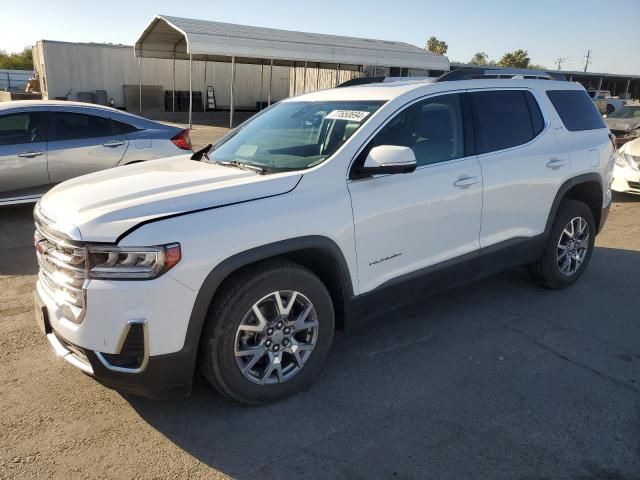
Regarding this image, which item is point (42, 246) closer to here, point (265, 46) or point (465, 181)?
point (465, 181)

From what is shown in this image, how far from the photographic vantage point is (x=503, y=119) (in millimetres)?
4297

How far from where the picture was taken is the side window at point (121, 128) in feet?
24.1

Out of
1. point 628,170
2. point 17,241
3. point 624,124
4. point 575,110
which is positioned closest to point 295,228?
point 575,110

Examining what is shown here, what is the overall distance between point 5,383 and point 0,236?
3718 mm

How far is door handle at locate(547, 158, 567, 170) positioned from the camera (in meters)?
4.49

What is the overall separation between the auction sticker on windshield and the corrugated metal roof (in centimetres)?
1608

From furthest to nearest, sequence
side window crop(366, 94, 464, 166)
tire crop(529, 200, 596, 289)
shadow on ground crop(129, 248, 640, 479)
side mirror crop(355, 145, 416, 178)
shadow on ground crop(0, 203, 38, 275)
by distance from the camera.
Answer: shadow on ground crop(0, 203, 38, 275)
tire crop(529, 200, 596, 289)
side window crop(366, 94, 464, 166)
side mirror crop(355, 145, 416, 178)
shadow on ground crop(129, 248, 640, 479)

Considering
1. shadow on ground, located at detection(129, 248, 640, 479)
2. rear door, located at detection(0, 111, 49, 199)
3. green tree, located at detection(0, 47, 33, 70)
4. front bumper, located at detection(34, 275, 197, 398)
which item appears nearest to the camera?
front bumper, located at detection(34, 275, 197, 398)

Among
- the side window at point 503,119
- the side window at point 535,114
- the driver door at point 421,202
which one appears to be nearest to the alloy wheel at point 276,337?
the driver door at point 421,202

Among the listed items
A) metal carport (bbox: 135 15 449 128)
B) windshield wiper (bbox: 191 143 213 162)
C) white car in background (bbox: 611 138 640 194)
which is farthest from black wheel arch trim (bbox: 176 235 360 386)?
metal carport (bbox: 135 15 449 128)

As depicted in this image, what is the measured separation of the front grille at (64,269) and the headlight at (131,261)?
0.24 feet

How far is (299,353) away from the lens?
10.5ft

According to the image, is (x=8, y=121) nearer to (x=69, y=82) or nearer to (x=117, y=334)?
(x=117, y=334)

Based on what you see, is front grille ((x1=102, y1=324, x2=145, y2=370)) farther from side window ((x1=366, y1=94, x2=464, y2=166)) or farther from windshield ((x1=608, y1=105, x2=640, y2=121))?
windshield ((x1=608, y1=105, x2=640, y2=121))
